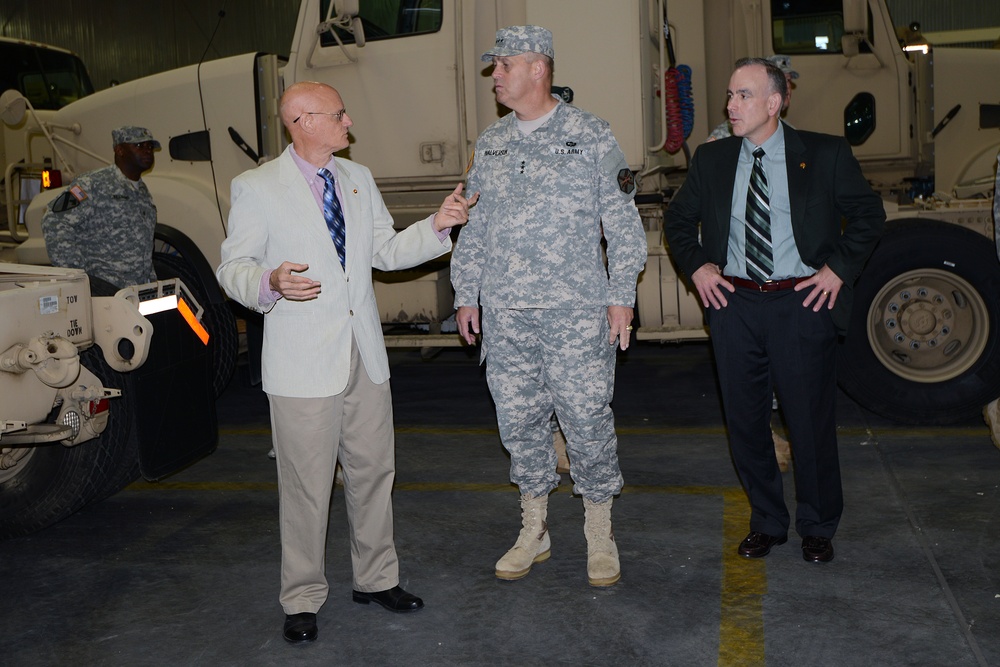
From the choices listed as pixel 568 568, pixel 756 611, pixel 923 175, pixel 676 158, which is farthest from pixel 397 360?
pixel 756 611

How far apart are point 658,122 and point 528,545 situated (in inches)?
118

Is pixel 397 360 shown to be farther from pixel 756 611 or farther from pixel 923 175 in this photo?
pixel 756 611

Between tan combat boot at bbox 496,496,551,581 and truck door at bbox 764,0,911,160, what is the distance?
3.75 meters

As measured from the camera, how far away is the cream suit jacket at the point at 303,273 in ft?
11.5

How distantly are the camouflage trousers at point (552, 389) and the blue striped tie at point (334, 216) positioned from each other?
0.67 metres

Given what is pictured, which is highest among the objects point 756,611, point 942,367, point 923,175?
point 923,175

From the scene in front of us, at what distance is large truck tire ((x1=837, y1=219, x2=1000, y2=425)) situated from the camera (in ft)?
19.2

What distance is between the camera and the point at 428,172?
6094 mm

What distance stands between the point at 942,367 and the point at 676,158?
2255 mm

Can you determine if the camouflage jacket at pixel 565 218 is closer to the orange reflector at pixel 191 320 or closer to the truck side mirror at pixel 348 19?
the orange reflector at pixel 191 320

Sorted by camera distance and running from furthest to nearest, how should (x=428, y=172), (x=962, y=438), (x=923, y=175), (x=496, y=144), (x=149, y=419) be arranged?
1. (x=923, y=175)
2. (x=428, y=172)
3. (x=962, y=438)
4. (x=149, y=419)
5. (x=496, y=144)

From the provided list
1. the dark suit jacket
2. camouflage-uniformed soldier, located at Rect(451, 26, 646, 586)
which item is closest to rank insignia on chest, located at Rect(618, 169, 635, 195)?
camouflage-uniformed soldier, located at Rect(451, 26, 646, 586)

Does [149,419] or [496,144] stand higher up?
[496,144]

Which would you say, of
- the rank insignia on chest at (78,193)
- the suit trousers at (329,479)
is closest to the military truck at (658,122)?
the rank insignia on chest at (78,193)
